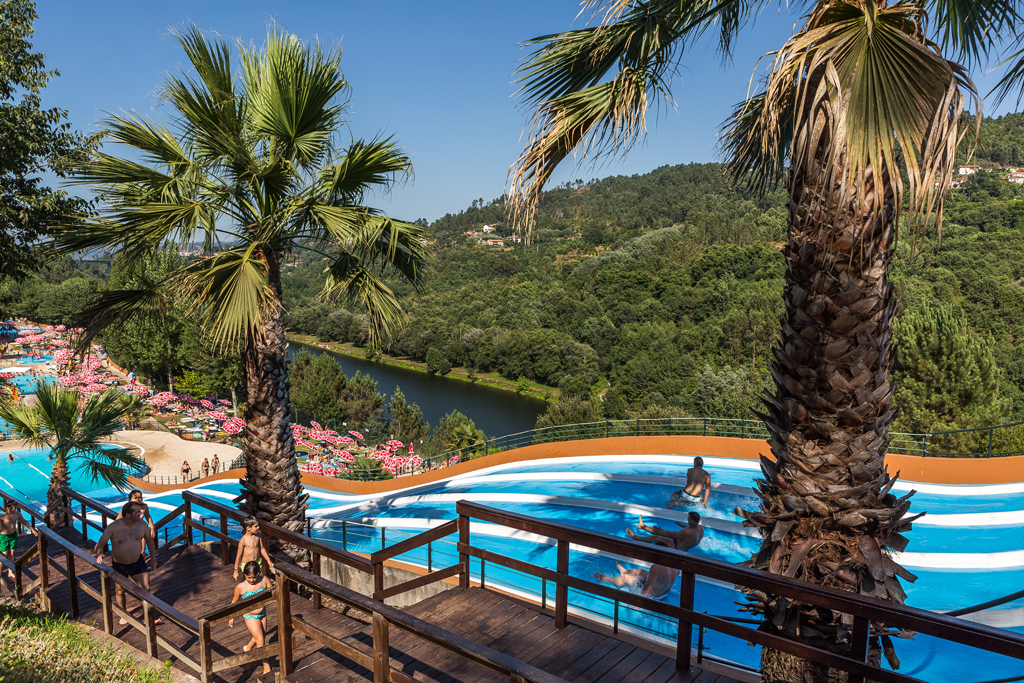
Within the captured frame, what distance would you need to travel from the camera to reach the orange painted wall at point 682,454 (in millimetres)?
10992

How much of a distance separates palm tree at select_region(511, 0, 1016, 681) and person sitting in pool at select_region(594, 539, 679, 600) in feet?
7.70

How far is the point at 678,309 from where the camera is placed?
65312mm

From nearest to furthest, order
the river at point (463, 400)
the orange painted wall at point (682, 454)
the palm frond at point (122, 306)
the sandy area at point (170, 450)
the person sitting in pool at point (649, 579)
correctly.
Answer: the palm frond at point (122, 306) < the person sitting in pool at point (649, 579) < the orange painted wall at point (682, 454) < the sandy area at point (170, 450) < the river at point (463, 400)

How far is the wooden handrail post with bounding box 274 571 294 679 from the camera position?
11.7 feet

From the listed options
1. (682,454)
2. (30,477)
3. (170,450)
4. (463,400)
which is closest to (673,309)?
(463,400)

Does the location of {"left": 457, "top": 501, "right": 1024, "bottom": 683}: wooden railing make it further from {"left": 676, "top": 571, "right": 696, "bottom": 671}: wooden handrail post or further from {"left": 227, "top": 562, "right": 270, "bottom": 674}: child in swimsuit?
{"left": 227, "top": 562, "right": 270, "bottom": 674}: child in swimsuit

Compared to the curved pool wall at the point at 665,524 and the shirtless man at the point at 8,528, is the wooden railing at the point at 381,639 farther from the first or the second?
the shirtless man at the point at 8,528

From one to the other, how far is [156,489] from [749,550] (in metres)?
19.3

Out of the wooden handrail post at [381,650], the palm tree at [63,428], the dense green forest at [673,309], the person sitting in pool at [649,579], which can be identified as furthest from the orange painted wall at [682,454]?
the wooden handrail post at [381,650]

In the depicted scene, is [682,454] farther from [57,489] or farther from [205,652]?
[57,489]

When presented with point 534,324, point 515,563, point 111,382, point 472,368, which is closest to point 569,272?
point 534,324

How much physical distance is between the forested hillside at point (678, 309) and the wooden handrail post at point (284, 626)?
144 inches

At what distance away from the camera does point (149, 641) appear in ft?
14.5

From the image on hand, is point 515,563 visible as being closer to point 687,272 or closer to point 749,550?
point 749,550
